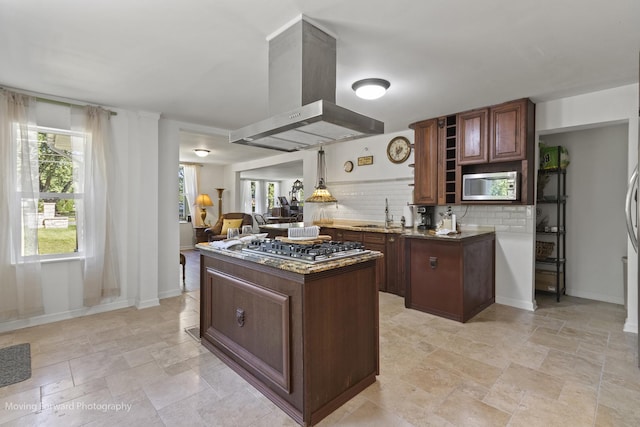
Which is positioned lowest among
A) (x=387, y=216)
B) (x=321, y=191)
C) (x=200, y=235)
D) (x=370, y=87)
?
(x=200, y=235)

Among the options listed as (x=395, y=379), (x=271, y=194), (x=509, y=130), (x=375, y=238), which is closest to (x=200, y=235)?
(x=271, y=194)

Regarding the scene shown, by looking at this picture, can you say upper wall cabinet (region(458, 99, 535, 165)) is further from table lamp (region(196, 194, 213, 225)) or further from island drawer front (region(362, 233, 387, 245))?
table lamp (region(196, 194, 213, 225))

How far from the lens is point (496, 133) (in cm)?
356

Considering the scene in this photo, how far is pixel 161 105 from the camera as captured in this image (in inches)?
141

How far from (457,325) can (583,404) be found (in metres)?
1.30

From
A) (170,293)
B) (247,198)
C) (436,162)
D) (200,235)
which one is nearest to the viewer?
(436,162)

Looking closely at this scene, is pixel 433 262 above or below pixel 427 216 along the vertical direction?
below

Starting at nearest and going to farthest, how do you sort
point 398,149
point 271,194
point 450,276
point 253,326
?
1. point 253,326
2. point 450,276
3. point 398,149
4. point 271,194

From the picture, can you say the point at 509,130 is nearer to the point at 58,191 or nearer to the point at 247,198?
the point at 58,191

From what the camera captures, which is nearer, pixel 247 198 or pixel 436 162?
pixel 436 162

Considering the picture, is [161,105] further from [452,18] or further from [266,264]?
[452,18]

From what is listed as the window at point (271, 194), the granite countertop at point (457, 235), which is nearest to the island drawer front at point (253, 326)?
the granite countertop at point (457, 235)

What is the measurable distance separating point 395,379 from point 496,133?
2.86 m

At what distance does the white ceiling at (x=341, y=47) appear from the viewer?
1.83m
